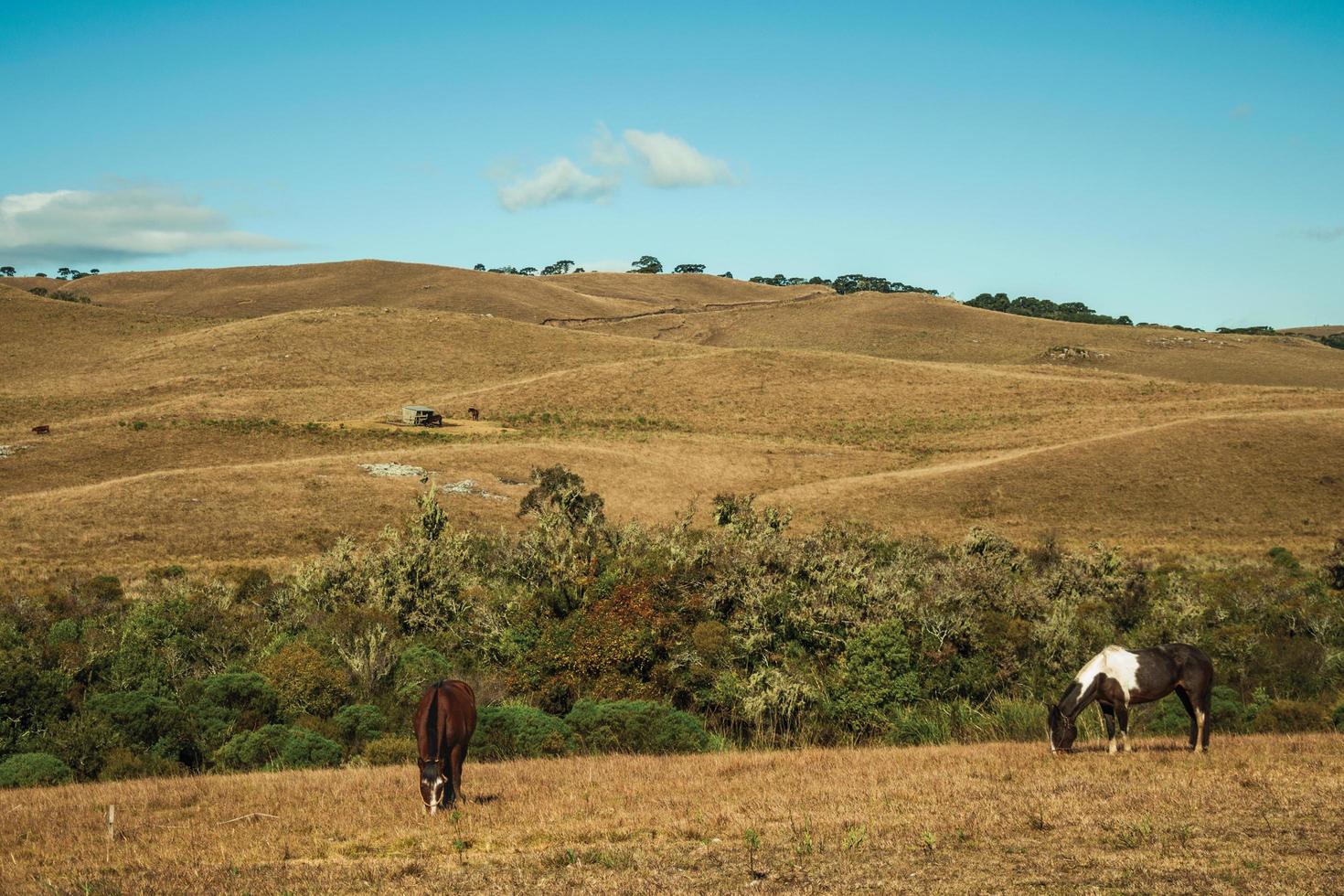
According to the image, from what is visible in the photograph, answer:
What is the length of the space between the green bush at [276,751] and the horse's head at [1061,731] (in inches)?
512

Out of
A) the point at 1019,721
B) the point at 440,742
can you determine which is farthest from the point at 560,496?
the point at 440,742

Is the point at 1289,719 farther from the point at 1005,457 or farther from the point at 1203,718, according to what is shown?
the point at 1005,457

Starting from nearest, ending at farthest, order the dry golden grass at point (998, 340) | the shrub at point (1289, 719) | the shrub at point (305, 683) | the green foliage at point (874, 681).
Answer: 1. the shrub at point (1289, 719)
2. the green foliage at point (874, 681)
3. the shrub at point (305, 683)
4. the dry golden grass at point (998, 340)

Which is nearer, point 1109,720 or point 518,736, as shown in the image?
point 1109,720

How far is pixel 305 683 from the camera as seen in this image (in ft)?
80.3

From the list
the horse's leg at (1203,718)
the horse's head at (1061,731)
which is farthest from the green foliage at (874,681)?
the horse's leg at (1203,718)

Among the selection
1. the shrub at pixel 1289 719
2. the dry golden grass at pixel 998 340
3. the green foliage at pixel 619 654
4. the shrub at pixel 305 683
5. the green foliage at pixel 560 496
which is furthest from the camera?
the dry golden grass at pixel 998 340

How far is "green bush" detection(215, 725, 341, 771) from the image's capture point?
20625 mm

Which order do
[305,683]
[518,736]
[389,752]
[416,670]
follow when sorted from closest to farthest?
[389,752] → [518,736] → [305,683] → [416,670]

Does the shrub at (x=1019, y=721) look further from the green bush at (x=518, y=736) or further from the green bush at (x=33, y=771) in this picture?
the green bush at (x=33, y=771)

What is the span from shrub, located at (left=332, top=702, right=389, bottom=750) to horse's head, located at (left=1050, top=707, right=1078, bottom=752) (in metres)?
13.0

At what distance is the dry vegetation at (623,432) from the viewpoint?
61.6 meters

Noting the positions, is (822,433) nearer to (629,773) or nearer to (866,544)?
(866,544)

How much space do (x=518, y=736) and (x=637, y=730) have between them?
2.26 m
